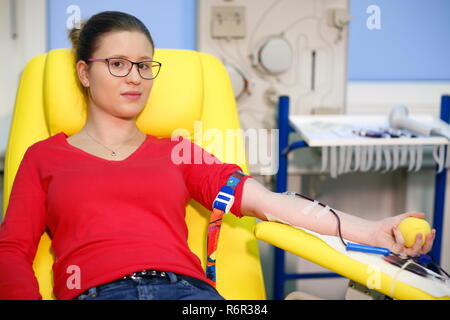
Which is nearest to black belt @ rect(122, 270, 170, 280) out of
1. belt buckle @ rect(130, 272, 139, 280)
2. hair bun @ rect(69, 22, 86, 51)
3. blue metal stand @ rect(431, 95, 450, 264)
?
belt buckle @ rect(130, 272, 139, 280)

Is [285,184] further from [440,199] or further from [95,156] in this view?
[95,156]

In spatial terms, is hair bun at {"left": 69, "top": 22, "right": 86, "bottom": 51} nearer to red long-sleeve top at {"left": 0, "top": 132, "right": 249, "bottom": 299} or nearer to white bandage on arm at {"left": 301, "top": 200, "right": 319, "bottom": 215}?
red long-sleeve top at {"left": 0, "top": 132, "right": 249, "bottom": 299}

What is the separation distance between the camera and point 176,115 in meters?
1.31

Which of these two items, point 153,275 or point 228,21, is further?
point 228,21

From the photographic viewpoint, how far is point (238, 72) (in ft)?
5.83

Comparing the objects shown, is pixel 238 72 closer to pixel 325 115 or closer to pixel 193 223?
pixel 325 115

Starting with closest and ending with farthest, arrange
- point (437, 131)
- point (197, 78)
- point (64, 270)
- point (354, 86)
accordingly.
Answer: point (64, 270) < point (197, 78) < point (437, 131) < point (354, 86)

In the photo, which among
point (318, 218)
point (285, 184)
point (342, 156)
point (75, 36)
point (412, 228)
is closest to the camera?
point (412, 228)

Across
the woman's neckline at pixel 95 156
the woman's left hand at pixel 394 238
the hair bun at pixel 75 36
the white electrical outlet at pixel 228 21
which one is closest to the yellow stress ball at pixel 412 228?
the woman's left hand at pixel 394 238

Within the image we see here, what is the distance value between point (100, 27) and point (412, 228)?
0.78 metres

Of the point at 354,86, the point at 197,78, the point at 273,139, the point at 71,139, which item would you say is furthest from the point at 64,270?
the point at 354,86

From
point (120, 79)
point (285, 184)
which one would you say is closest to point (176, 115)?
point (120, 79)

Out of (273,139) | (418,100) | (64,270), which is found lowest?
(64,270)
